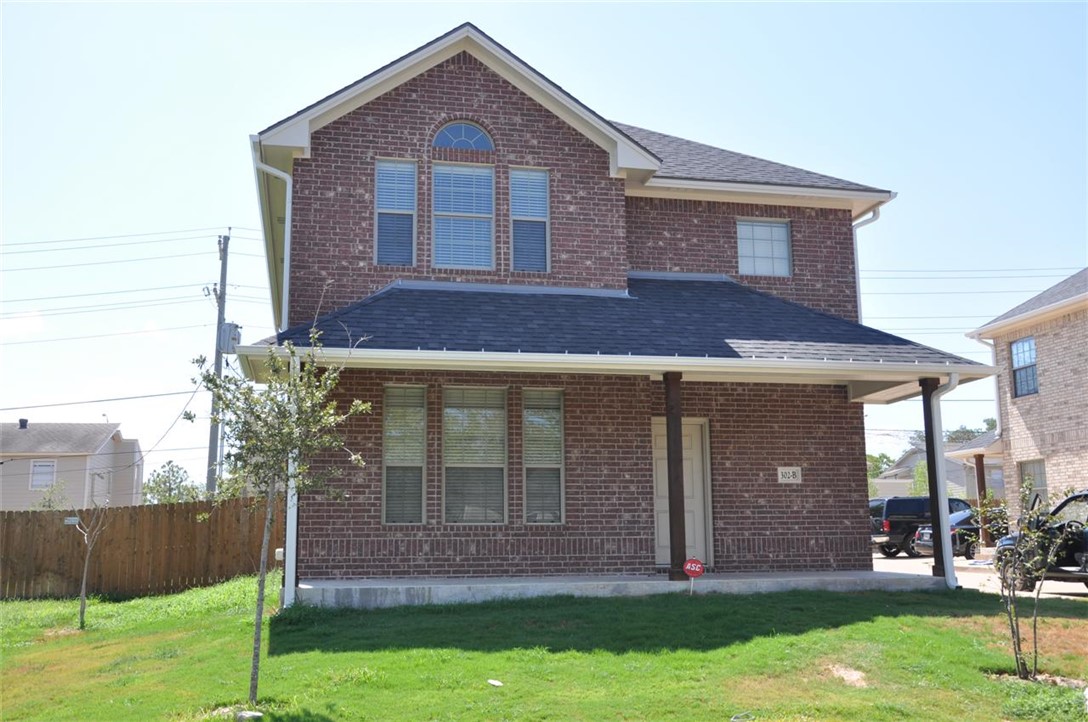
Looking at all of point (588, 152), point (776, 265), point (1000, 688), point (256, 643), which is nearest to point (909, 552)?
point (776, 265)

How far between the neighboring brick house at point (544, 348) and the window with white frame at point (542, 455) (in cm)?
3

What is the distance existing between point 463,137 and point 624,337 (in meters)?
4.02

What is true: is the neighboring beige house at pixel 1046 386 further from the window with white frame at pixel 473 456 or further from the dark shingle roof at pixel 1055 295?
the window with white frame at pixel 473 456

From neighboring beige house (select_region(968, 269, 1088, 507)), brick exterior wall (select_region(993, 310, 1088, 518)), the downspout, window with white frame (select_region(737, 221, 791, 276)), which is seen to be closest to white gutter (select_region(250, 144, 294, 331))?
the downspout

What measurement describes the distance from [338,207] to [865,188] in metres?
8.42

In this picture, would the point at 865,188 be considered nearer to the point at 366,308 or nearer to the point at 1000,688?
the point at 366,308

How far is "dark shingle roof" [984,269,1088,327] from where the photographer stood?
23.2 meters

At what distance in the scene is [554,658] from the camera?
9.20 meters

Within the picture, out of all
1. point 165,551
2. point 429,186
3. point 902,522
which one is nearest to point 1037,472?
point 902,522

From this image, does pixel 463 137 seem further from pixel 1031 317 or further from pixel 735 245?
pixel 1031 317

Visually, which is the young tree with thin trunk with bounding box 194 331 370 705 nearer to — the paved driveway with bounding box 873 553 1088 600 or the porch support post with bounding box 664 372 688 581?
the porch support post with bounding box 664 372 688 581

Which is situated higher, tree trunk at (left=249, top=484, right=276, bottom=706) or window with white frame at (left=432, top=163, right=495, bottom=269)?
window with white frame at (left=432, top=163, right=495, bottom=269)

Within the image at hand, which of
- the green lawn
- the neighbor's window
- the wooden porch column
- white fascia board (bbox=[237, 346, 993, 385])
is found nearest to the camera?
the green lawn

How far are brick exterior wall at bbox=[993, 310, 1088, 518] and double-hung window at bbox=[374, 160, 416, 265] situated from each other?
1621cm
